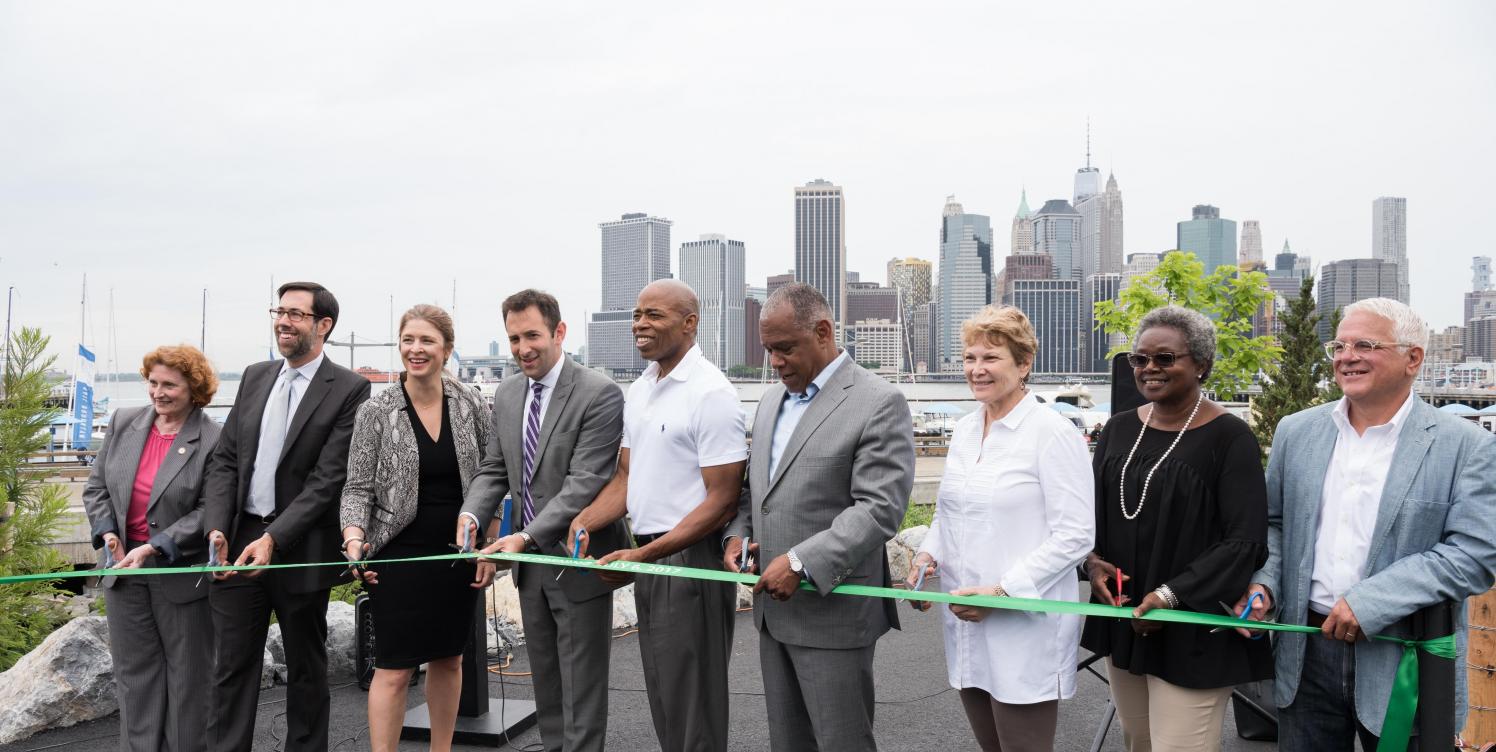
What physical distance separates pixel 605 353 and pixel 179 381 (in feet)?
270

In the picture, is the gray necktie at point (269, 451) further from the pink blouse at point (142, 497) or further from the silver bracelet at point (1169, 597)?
the silver bracelet at point (1169, 597)

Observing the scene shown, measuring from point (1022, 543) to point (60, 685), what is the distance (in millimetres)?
5061

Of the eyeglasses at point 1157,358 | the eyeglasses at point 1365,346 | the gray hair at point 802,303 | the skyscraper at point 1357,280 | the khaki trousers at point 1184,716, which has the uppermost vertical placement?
the skyscraper at point 1357,280

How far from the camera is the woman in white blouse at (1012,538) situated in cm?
288

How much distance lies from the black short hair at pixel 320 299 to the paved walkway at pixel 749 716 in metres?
2.07

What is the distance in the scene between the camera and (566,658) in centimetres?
367

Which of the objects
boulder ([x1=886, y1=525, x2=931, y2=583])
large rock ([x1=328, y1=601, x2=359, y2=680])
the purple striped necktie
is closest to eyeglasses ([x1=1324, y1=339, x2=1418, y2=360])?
the purple striped necktie

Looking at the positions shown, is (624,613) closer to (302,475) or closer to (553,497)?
(302,475)

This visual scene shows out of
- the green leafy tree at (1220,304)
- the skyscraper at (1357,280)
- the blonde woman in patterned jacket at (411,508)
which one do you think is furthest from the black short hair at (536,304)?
the skyscraper at (1357,280)

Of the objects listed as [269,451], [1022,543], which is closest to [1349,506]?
[1022,543]

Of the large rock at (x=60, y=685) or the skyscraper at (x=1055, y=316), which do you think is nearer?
the large rock at (x=60, y=685)

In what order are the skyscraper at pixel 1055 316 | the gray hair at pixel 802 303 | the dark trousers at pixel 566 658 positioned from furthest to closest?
1. the skyscraper at pixel 1055 316
2. the dark trousers at pixel 566 658
3. the gray hair at pixel 802 303

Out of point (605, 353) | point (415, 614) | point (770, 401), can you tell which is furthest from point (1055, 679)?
point (605, 353)

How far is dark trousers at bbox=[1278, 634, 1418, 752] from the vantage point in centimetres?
276
